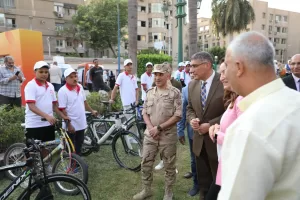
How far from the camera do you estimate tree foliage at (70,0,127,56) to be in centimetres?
3931

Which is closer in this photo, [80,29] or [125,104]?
[125,104]

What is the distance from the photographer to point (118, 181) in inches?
169

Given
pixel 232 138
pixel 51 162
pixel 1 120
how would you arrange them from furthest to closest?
pixel 1 120
pixel 51 162
pixel 232 138

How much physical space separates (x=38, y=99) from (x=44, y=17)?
43.3m

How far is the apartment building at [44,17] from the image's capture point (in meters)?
39.4

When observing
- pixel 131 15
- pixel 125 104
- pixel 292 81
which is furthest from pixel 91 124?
pixel 131 15

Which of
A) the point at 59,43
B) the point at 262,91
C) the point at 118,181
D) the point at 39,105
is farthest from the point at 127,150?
the point at 59,43

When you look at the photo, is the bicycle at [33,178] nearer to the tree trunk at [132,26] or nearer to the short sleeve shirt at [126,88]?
the short sleeve shirt at [126,88]

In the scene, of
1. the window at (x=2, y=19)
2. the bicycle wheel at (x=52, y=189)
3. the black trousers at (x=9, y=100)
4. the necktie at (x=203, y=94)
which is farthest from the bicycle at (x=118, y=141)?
the window at (x=2, y=19)

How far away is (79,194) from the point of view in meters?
3.18

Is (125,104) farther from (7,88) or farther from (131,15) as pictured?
(131,15)

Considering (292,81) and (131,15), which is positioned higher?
(131,15)

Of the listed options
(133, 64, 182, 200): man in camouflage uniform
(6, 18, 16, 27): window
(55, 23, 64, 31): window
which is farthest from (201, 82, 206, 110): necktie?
(55, 23, 64, 31): window

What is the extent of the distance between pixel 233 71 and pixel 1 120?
4996 millimetres
